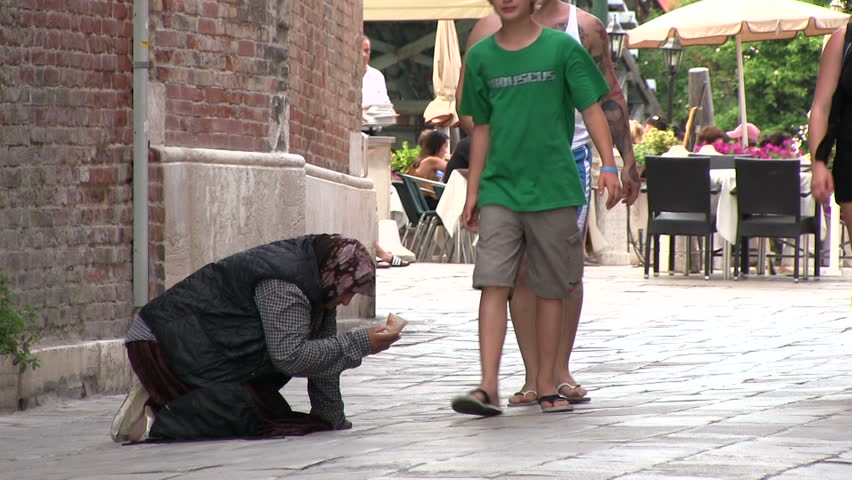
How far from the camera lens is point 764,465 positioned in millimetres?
4645

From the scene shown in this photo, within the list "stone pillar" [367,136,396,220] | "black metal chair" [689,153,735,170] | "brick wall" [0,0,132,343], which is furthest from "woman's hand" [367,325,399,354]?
"stone pillar" [367,136,396,220]

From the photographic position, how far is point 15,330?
22.5 feet

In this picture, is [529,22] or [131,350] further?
[529,22]

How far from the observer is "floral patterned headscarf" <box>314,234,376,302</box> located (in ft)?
19.2

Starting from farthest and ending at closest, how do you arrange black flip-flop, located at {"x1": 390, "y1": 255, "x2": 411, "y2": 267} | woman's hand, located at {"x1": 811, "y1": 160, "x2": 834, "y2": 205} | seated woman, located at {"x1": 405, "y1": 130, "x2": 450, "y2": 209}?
seated woman, located at {"x1": 405, "y1": 130, "x2": 450, "y2": 209} → black flip-flop, located at {"x1": 390, "y1": 255, "x2": 411, "y2": 267} → woman's hand, located at {"x1": 811, "y1": 160, "x2": 834, "y2": 205}

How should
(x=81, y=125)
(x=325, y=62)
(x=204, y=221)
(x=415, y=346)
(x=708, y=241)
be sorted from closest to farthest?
1. (x=81, y=125)
2. (x=204, y=221)
3. (x=415, y=346)
4. (x=325, y=62)
5. (x=708, y=241)

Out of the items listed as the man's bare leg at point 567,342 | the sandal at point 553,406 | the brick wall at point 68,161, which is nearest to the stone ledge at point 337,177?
the brick wall at point 68,161

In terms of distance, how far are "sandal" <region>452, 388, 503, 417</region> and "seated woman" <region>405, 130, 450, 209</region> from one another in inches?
592

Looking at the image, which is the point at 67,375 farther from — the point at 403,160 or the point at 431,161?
the point at 403,160

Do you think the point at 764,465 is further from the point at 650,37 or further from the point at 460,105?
the point at 650,37

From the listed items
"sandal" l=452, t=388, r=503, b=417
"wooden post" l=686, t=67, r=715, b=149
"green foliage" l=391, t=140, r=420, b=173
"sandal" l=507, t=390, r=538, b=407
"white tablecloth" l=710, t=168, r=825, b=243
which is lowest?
"sandal" l=507, t=390, r=538, b=407

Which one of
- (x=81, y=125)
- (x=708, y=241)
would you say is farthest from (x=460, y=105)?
(x=708, y=241)

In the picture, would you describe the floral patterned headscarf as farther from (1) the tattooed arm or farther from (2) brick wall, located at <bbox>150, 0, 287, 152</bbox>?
(2) brick wall, located at <bbox>150, 0, 287, 152</bbox>

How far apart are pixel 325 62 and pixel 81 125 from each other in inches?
146
